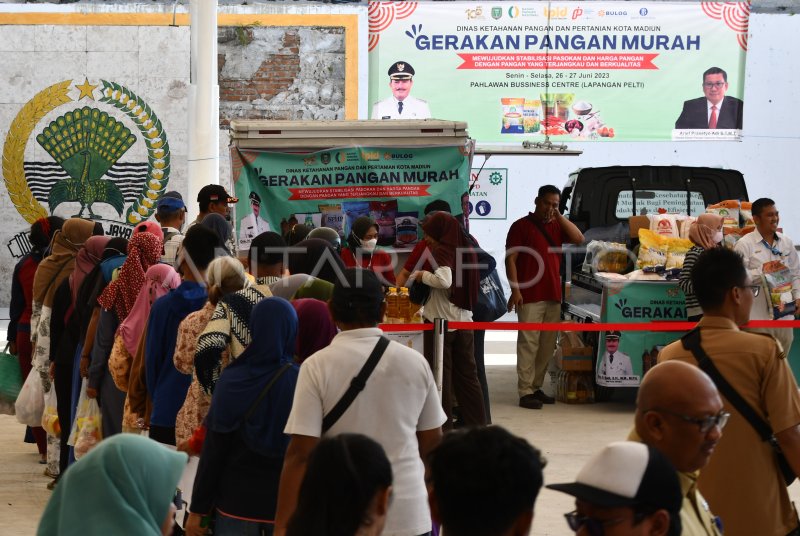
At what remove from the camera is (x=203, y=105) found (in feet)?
42.7

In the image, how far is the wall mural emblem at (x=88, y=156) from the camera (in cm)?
1725

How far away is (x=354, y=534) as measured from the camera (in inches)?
106

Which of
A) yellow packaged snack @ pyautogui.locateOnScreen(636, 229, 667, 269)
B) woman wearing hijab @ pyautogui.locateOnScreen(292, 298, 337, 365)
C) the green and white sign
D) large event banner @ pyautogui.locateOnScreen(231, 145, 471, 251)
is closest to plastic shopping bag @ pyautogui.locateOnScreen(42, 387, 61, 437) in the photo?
large event banner @ pyautogui.locateOnScreen(231, 145, 471, 251)

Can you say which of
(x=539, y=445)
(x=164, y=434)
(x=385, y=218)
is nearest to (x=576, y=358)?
(x=539, y=445)

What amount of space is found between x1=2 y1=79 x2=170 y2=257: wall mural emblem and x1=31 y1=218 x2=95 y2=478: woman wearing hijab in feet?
30.3

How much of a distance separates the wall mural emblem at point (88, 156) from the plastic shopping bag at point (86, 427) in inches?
404

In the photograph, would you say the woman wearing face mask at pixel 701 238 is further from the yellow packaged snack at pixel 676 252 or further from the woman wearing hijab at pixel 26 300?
the woman wearing hijab at pixel 26 300

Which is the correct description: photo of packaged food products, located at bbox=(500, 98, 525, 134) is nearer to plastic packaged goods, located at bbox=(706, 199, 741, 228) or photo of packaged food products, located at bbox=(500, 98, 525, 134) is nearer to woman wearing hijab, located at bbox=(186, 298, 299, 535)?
plastic packaged goods, located at bbox=(706, 199, 741, 228)

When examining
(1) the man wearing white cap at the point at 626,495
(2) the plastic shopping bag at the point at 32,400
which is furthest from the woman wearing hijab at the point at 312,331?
(2) the plastic shopping bag at the point at 32,400

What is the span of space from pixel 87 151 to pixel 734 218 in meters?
9.96

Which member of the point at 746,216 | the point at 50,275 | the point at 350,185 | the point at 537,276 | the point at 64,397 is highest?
the point at 350,185

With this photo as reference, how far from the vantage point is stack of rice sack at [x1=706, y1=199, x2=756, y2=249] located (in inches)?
429

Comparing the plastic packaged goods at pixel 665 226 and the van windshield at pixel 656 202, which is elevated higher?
the van windshield at pixel 656 202

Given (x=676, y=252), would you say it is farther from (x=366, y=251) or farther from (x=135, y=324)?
(x=135, y=324)
